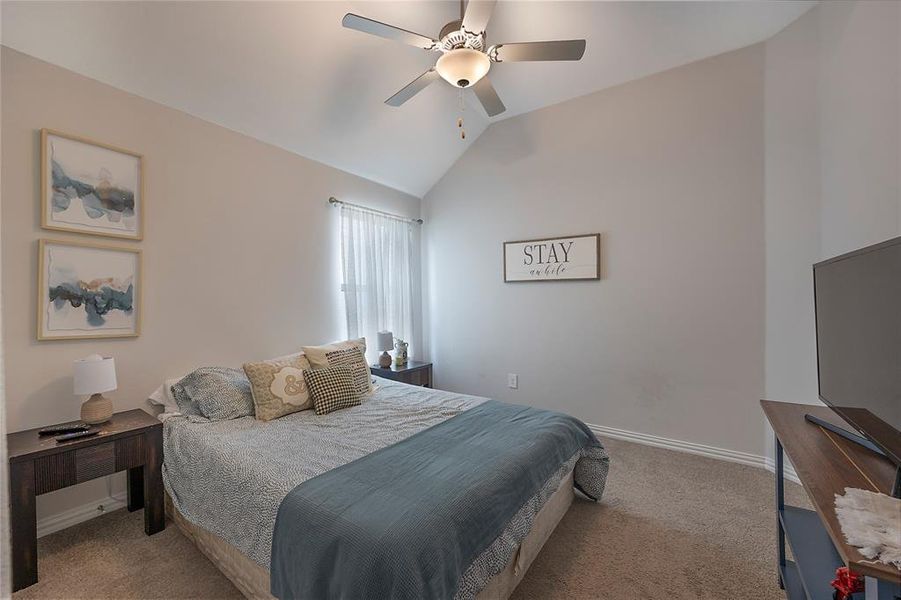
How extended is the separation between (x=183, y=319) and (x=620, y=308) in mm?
3354

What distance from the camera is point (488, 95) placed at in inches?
94.0

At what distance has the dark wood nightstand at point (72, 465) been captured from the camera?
Result: 65.2 inches

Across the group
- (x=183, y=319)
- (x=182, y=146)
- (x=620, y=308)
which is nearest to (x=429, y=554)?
(x=183, y=319)

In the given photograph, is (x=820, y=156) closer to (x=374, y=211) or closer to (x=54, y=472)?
(x=374, y=211)

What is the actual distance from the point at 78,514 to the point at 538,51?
361cm

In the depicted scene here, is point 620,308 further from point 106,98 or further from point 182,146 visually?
point 106,98

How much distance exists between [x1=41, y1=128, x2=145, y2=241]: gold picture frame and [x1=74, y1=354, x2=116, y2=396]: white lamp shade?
0.77 meters

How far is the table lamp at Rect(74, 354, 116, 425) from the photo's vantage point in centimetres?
193

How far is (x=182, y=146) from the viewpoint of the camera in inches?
101

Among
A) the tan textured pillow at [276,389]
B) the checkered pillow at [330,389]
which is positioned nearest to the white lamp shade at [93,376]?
the tan textured pillow at [276,389]

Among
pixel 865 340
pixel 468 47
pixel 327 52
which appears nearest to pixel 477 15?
pixel 468 47

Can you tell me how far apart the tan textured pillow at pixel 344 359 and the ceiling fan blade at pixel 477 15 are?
218 centimetres

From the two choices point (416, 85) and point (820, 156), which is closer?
point (416, 85)

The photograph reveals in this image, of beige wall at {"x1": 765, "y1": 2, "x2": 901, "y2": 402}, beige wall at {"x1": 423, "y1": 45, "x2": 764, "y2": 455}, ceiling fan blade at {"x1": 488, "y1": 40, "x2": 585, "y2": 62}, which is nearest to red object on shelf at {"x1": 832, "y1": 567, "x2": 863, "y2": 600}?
beige wall at {"x1": 765, "y1": 2, "x2": 901, "y2": 402}
